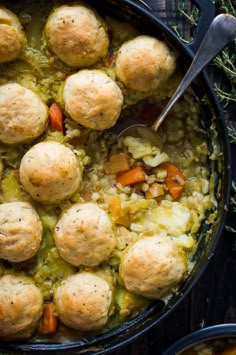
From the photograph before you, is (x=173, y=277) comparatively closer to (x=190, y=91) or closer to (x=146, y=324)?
(x=146, y=324)

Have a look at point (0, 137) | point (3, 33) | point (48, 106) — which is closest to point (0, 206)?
point (0, 137)

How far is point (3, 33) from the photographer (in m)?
2.88

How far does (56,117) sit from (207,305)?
1.23m

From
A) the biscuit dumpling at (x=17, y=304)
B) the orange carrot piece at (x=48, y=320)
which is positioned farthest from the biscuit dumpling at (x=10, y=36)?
the orange carrot piece at (x=48, y=320)

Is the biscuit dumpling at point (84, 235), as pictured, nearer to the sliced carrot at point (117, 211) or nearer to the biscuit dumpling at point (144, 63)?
the sliced carrot at point (117, 211)

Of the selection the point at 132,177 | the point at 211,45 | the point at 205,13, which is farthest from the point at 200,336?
the point at 205,13

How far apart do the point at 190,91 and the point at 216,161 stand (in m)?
0.34

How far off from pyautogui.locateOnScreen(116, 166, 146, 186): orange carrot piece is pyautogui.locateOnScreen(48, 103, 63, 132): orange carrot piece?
377mm

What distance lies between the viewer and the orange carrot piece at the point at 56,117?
9.92 ft

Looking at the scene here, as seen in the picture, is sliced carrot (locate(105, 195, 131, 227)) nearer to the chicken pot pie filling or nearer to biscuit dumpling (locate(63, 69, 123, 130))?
the chicken pot pie filling

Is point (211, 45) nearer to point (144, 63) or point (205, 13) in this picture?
point (205, 13)

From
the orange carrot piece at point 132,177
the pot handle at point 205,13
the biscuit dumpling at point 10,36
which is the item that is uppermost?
the pot handle at point 205,13

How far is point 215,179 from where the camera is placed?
313 centimetres

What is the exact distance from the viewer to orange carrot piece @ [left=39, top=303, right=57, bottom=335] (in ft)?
10.2
